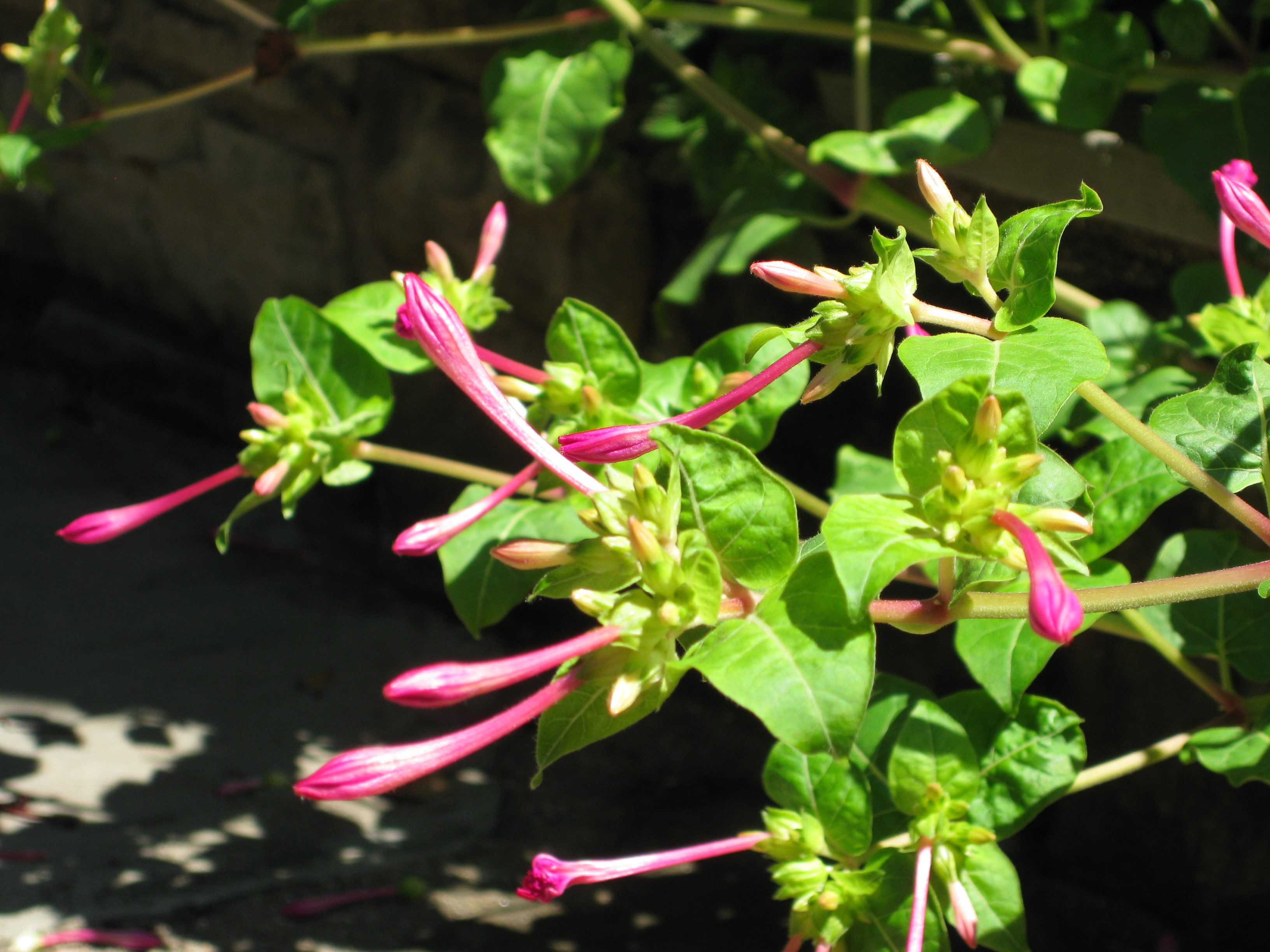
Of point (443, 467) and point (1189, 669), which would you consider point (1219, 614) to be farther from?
point (443, 467)

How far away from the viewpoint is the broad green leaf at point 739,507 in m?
0.56

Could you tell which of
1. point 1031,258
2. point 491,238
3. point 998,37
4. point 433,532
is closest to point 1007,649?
point 1031,258

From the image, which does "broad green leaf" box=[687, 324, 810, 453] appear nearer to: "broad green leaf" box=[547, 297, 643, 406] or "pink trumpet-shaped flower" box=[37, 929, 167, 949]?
"broad green leaf" box=[547, 297, 643, 406]

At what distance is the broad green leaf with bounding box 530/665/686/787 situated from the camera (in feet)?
1.81

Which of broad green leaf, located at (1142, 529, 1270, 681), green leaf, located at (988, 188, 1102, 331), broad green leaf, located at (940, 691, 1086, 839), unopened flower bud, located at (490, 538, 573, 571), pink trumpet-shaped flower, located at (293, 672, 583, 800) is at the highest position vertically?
green leaf, located at (988, 188, 1102, 331)

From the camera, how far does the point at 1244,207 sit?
1.98 feet

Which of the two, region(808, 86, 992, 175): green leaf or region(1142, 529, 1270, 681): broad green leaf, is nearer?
region(1142, 529, 1270, 681): broad green leaf

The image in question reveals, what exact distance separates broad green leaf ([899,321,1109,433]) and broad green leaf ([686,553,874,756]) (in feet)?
0.38

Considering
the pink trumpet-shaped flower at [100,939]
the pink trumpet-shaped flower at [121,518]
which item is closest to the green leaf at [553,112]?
the pink trumpet-shaped flower at [121,518]

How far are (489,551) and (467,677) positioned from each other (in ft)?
1.34

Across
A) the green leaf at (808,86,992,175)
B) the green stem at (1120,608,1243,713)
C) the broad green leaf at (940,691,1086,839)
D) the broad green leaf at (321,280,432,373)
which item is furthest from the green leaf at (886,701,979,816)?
the green leaf at (808,86,992,175)

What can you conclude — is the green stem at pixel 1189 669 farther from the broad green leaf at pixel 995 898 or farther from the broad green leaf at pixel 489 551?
the broad green leaf at pixel 489 551

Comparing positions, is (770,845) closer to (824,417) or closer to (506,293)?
(824,417)

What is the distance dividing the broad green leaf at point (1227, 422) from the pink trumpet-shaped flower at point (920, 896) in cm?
30
